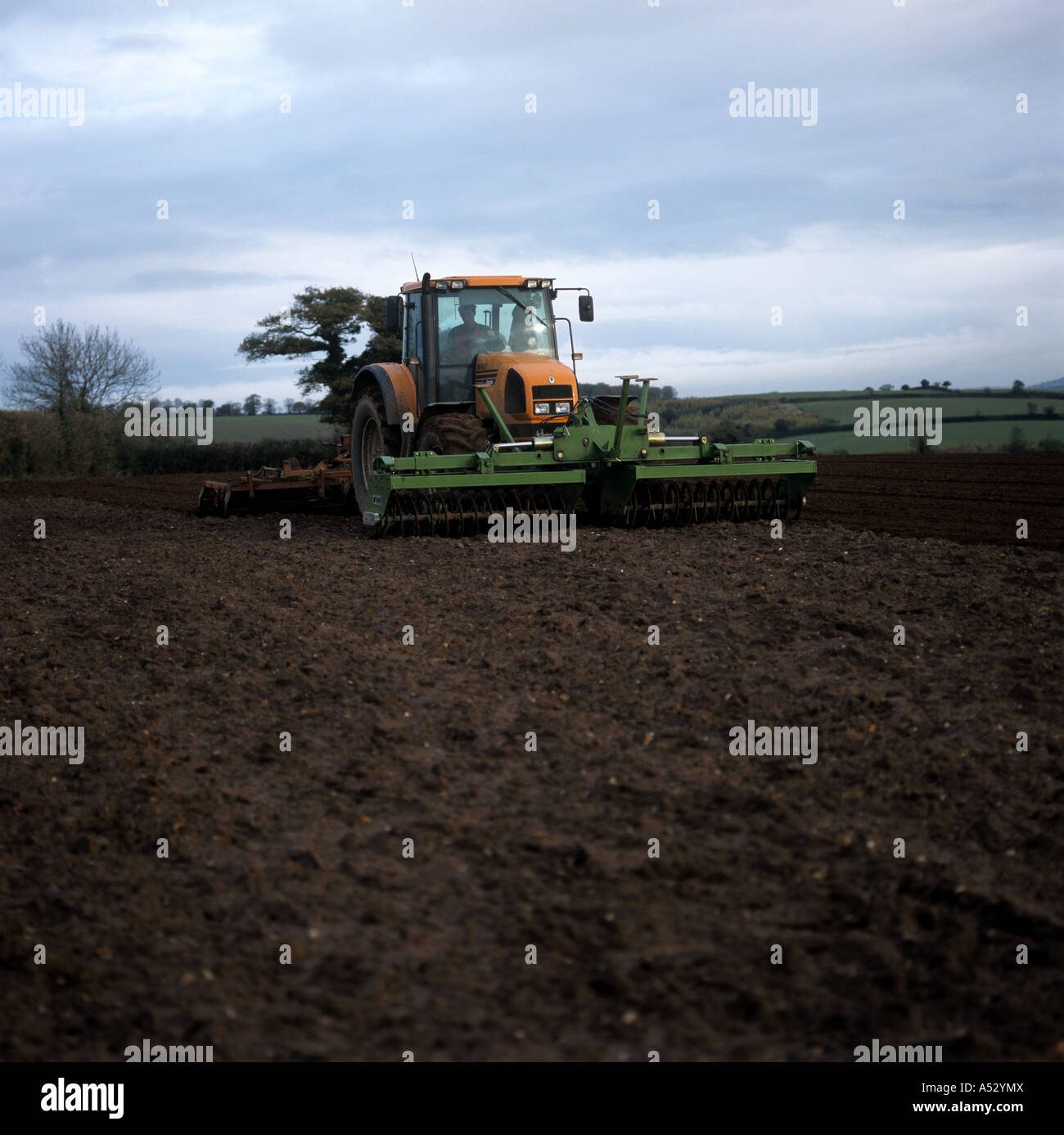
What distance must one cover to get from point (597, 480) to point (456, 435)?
69.1 inches

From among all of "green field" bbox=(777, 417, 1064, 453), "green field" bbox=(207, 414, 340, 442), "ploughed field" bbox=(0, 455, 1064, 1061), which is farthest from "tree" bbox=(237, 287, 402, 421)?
"ploughed field" bbox=(0, 455, 1064, 1061)

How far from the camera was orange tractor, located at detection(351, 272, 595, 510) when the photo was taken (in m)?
12.5

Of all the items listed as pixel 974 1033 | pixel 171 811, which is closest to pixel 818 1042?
pixel 974 1033

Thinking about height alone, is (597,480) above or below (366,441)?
below

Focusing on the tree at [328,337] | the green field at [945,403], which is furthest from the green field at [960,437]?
the tree at [328,337]

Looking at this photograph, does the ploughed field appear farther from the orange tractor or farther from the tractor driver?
the tractor driver

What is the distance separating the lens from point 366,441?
15.1 meters

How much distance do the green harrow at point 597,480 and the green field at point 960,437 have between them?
2254cm

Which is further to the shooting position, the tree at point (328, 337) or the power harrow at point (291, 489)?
the tree at point (328, 337)

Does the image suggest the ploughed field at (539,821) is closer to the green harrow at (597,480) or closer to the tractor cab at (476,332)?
the green harrow at (597,480)

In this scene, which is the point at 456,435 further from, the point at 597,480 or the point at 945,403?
the point at 945,403

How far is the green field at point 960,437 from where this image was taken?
34812 millimetres

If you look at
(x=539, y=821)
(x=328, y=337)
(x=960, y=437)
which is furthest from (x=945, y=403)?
(x=539, y=821)
